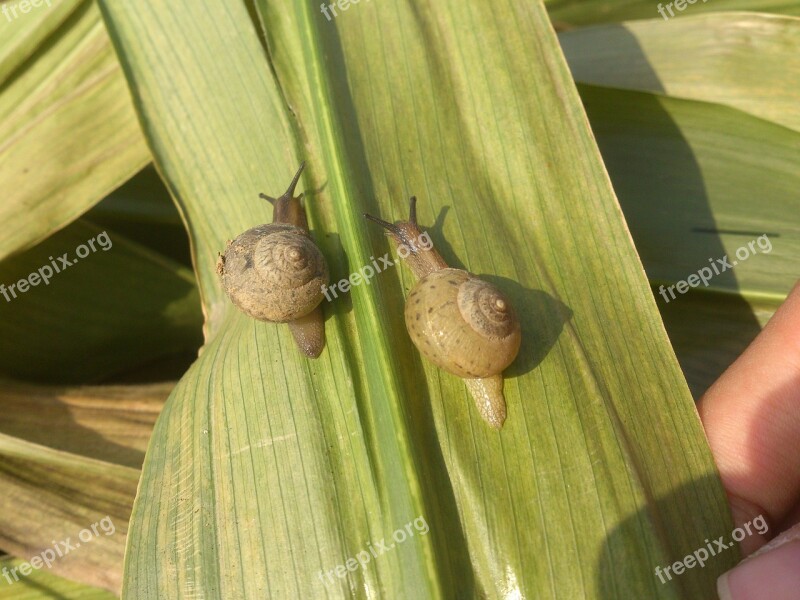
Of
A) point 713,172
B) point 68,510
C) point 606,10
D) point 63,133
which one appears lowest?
point 68,510

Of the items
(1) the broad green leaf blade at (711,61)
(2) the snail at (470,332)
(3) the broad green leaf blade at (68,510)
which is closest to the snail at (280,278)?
(2) the snail at (470,332)

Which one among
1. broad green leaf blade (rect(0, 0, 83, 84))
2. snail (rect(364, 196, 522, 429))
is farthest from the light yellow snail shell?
broad green leaf blade (rect(0, 0, 83, 84))

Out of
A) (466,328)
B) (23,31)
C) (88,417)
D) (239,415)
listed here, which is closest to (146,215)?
(23,31)

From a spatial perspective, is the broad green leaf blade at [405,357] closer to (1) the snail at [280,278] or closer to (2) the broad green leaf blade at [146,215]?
(1) the snail at [280,278]

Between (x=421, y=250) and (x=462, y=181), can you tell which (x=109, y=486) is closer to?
(x=421, y=250)

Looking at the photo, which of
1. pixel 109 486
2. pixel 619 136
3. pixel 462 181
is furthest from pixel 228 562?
pixel 619 136

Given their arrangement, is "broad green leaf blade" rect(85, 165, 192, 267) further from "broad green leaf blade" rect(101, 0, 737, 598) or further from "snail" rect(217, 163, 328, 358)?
"snail" rect(217, 163, 328, 358)

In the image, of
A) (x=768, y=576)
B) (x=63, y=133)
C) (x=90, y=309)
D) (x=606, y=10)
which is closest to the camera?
(x=768, y=576)

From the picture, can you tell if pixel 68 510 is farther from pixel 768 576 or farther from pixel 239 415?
pixel 768 576
